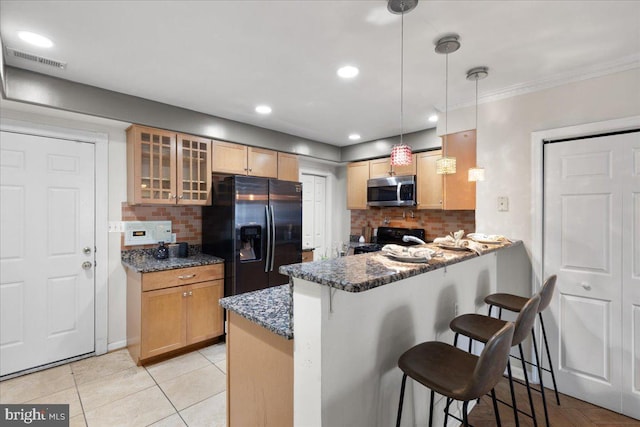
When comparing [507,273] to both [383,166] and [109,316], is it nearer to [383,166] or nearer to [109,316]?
[383,166]

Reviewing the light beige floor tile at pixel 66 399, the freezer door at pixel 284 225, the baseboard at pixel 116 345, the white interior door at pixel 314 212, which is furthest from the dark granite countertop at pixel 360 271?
the white interior door at pixel 314 212

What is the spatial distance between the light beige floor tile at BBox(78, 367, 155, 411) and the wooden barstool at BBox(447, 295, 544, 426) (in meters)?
2.42

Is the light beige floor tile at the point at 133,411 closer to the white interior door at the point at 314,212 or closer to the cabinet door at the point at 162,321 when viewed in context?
the cabinet door at the point at 162,321

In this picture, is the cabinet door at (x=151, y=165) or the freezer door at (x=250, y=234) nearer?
the cabinet door at (x=151, y=165)

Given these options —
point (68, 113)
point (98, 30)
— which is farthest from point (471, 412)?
point (68, 113)

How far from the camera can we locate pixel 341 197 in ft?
17.5

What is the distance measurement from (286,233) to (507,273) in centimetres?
223

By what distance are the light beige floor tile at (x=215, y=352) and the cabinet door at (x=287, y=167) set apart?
83.0 inches

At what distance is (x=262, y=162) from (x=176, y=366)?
237 centimetres

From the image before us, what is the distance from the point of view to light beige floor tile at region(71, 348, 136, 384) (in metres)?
2.56

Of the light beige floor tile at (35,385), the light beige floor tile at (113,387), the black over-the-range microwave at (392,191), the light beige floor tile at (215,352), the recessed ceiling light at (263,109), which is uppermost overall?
the recessed ceiling light at (263,109)

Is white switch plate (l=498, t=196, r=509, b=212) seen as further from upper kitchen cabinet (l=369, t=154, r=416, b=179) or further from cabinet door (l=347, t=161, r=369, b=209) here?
cabinet door (l=347, t=161, r=369, b=209)

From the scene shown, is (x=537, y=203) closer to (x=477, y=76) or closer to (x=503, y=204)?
(x=503, y=204)

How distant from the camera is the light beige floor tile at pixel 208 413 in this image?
6.59 feet
